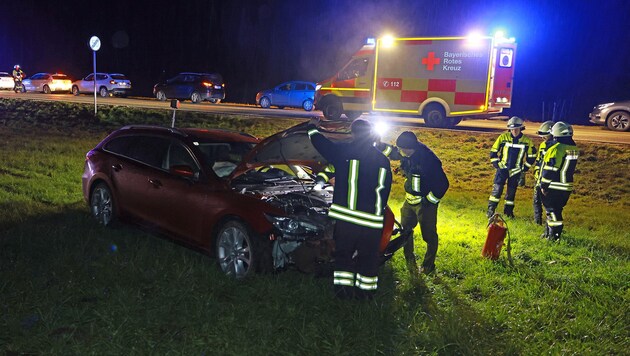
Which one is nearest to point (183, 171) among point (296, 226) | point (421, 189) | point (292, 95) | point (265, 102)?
point (296, 226)

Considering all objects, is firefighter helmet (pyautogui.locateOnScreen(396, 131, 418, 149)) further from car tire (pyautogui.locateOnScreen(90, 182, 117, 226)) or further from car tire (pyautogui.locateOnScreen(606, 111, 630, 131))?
car tire (pyautogui.locateOnScreen(606, 111, 630, 131))

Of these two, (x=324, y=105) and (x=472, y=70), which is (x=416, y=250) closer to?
(x=472, y=70)

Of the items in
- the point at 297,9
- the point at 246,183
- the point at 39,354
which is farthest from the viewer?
the point at 297,9

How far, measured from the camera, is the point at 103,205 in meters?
6.77

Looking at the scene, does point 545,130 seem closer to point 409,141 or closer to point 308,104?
point 409,141

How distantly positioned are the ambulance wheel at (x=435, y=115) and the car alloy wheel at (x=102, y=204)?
9.97m

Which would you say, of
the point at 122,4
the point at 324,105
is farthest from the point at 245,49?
the point at 324,105

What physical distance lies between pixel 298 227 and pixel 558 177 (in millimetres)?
4246

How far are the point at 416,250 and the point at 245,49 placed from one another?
4231 centimetres

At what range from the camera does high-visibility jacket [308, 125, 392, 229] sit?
15.4 ft

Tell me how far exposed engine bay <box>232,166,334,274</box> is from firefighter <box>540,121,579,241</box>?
3.60 m

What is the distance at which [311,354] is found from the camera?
3.93m

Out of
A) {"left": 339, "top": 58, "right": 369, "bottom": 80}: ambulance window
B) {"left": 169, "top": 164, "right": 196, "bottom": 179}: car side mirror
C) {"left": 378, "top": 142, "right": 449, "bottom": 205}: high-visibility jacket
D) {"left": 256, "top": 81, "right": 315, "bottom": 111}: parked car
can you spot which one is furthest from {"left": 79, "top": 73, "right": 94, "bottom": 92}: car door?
{"left": 378, "top": 142, "right": 449, "bottom": 205}: high-visibility jacket

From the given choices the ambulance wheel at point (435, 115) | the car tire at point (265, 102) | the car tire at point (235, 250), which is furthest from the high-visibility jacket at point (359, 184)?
the car tire at point (265, 102)
